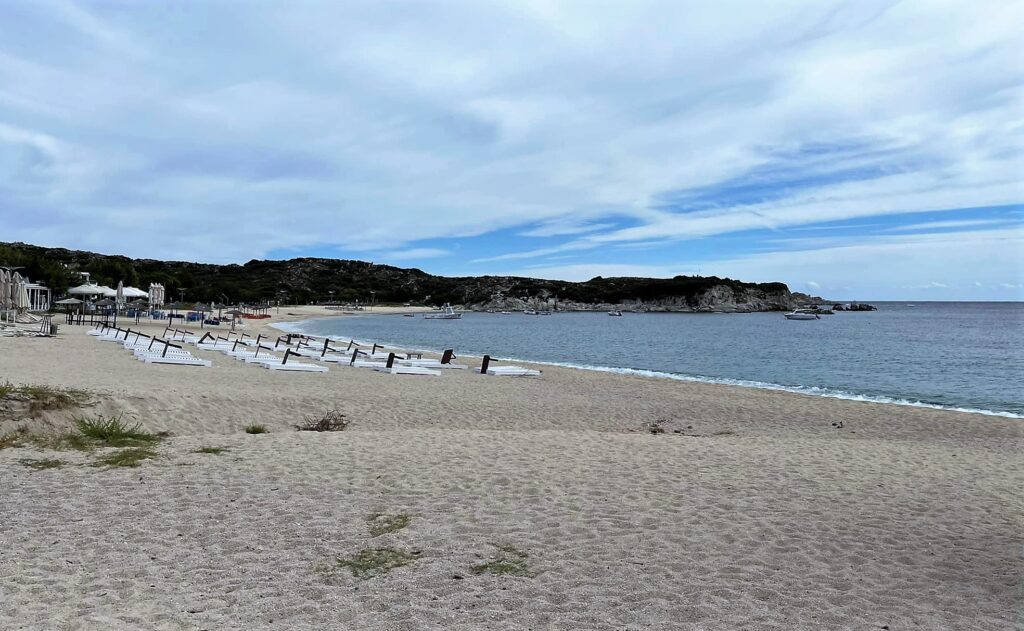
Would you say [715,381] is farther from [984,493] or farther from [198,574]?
[198,574]

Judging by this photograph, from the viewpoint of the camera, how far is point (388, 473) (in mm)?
6875

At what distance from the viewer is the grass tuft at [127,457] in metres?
6.70

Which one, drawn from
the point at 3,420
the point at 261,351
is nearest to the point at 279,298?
the point at 261,351

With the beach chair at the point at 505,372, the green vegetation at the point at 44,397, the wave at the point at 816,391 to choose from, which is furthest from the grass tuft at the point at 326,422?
the wave at the point at 816,391

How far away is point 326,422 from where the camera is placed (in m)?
10.3

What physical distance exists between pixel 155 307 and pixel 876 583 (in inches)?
1877

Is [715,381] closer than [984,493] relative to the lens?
No

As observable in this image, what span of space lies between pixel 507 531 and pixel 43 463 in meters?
5.05

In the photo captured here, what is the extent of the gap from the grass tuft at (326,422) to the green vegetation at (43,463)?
376 centimetres

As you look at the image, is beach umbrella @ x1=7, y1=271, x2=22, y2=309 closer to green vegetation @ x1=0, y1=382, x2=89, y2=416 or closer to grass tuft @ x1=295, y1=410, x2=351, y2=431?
green vegetation @ x1=0, y1=382, x2=89, y2=416

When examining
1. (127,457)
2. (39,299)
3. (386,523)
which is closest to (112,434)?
(127,457)

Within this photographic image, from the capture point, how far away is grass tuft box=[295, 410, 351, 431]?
1020cm

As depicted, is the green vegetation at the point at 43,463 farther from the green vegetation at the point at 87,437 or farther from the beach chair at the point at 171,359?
the beach chair at the point at 171,359

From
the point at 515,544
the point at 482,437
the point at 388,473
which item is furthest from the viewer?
the point at 482,437
